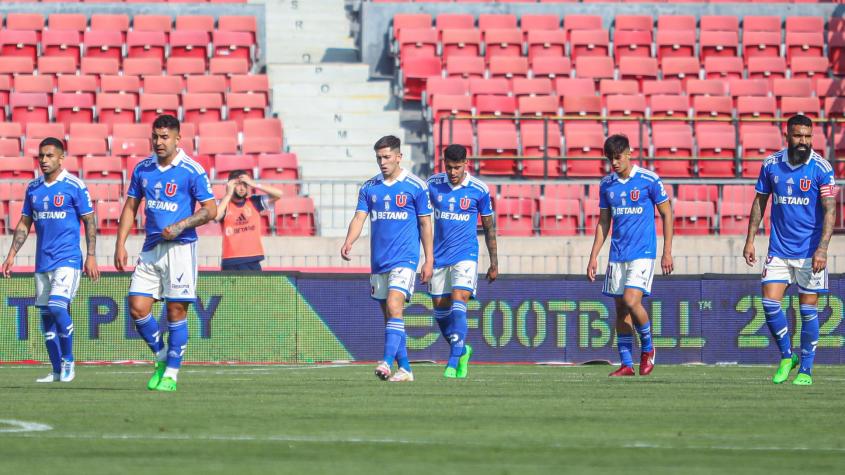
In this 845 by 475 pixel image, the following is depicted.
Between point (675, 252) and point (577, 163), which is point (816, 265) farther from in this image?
point (577, 163)

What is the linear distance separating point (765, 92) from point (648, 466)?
60.8 feet

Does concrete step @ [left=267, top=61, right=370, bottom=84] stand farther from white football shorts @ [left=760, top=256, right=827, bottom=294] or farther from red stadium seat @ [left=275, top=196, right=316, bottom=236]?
white football shorts @ [left=760, top=256, right=827, bottom=294]

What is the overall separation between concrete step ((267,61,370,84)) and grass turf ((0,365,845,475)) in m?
13.1

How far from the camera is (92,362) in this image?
55.5 feet

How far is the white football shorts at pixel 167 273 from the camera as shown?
10.9 metres

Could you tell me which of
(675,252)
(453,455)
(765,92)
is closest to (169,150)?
(453,455)

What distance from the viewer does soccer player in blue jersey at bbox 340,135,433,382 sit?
12.2 metres

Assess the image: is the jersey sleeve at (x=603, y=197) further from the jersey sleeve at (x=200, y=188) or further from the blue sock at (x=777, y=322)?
the jersey sleeve at (x=200, y=188)

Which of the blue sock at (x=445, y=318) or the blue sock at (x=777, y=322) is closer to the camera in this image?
the blue sock at (x=777, y=322)

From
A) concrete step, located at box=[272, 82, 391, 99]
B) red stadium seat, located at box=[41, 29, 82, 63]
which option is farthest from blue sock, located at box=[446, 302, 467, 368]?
red stadium seat, located at box=[41, 29, 82, 63]

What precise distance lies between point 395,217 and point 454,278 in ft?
4.17

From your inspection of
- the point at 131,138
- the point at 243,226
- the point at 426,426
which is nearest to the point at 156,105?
the point at 131,138

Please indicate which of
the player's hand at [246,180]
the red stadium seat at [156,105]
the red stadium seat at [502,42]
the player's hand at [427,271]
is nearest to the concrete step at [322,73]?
the red stadium seat at [502,42]

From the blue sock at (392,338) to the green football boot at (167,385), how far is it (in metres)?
1.89
